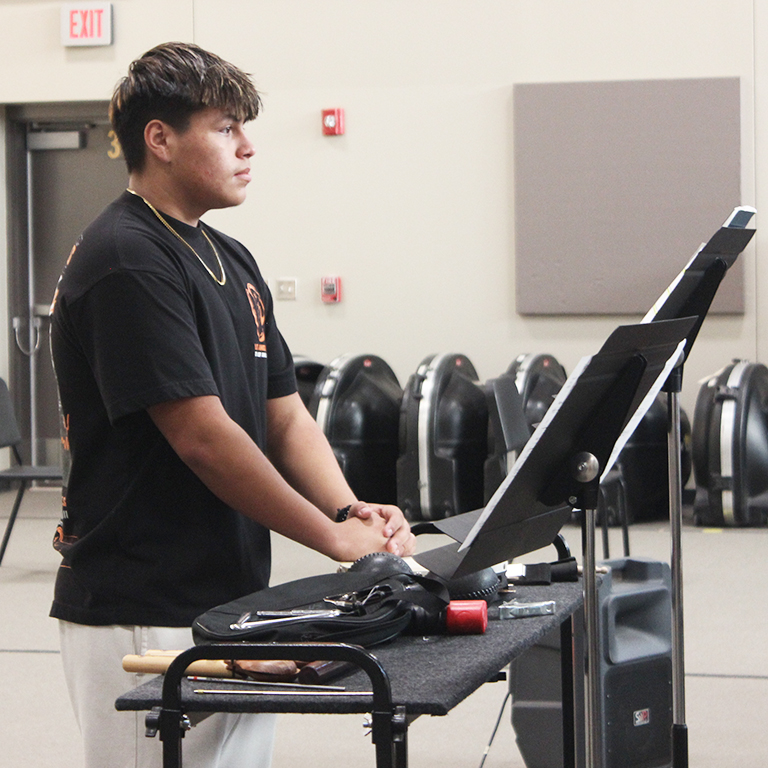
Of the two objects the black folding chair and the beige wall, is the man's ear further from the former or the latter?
the beige wall

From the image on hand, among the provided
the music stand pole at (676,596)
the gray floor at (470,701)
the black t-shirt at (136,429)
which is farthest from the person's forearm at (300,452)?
the gray floor at (470,701)

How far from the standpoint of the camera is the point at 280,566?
5715 mm

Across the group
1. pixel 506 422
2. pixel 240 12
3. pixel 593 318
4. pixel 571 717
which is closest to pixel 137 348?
pixel 571 717

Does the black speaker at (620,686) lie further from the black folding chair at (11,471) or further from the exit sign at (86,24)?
the exit sign at (86,24)

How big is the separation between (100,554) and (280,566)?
12.9 feet

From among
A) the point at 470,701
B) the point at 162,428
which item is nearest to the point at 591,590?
the point at 162,428

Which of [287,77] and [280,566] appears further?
[287,77]

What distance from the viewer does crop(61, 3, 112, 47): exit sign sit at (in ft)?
26.3

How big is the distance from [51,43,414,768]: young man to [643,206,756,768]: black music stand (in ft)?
2.92

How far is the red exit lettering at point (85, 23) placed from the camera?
26.3 ft

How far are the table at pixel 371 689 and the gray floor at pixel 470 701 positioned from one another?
175 centimetres

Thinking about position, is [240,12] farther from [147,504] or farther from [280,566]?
[147,504]

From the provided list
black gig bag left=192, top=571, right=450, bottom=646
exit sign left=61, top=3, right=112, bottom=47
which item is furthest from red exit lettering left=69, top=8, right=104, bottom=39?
black gig bag left=192, top=571, right=450, bottom=646

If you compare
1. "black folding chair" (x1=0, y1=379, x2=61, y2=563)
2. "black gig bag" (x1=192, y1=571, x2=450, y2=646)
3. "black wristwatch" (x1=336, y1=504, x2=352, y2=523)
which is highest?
"black wristwatch" (x1=336, y1=504, x2=352, y2=523)
